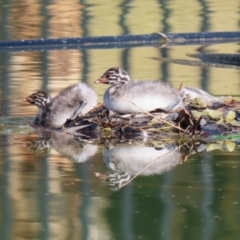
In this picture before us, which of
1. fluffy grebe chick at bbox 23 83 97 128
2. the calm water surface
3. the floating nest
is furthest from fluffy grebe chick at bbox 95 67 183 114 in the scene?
the calm water surface

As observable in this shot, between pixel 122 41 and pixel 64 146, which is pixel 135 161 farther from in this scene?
pixel 122 41

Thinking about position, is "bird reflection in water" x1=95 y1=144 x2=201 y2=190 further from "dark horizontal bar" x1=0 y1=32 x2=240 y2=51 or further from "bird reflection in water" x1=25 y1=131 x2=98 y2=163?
"dark horizontal bar" x1=0 y1=32 x2=240 y2=51

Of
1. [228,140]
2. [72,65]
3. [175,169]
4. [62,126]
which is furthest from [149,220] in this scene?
[72,65]

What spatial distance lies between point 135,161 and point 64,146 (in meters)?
0.68

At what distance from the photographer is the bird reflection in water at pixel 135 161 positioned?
218 inches

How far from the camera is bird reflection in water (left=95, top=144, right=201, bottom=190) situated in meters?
5.53

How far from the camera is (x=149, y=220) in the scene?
4.61 metres

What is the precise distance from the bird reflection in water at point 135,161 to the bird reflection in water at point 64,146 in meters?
0.12

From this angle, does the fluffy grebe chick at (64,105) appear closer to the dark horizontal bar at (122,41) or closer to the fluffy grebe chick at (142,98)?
the fluffy grebe chick at (142,98)

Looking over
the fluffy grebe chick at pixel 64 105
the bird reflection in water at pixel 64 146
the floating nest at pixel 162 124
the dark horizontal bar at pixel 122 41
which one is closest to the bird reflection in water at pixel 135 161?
the bird reflection in water at pixel 64 146

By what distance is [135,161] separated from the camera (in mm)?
5895

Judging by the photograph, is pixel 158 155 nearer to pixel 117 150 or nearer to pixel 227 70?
pixel 117 150

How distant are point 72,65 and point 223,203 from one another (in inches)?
239

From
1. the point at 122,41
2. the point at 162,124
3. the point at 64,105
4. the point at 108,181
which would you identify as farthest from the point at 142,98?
the point at 122,41
